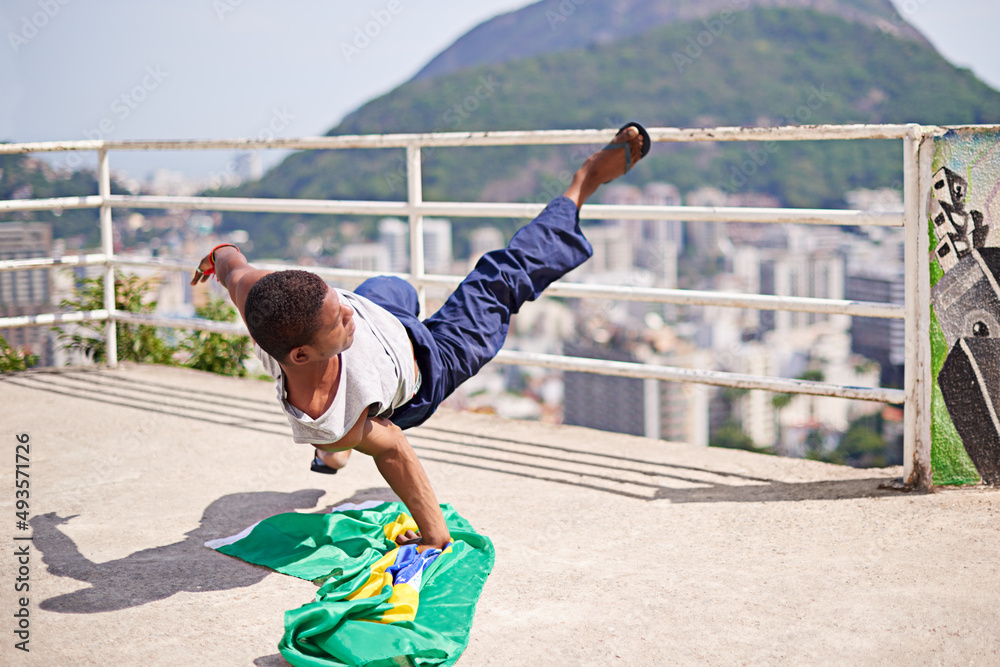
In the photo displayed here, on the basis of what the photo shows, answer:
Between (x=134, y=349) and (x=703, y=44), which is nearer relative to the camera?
(x=134, y=349)

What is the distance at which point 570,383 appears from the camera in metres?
37.7

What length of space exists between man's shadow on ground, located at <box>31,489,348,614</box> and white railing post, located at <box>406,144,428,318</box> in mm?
1472

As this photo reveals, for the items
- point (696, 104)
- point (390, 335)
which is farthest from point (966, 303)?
point (696, 104)

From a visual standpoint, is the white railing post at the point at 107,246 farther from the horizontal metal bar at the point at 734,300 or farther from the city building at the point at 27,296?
the horizontal metal bar at the point at 734,300

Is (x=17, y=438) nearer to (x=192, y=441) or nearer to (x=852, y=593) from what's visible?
(x=192, y=441)

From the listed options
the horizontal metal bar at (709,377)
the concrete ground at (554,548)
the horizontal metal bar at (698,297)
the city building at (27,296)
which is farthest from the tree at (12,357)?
the horizontal metal bar at (709,377)

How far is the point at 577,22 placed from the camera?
9088 centimetres

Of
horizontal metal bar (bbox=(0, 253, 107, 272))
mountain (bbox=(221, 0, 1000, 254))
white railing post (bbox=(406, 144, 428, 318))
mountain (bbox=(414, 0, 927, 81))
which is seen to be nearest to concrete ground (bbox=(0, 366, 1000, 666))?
white railing post (bbox=(406, 144, 428, 318))

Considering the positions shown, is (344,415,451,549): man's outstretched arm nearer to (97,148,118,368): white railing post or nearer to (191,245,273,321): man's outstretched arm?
(191,245,273,321): man's outstretched arm

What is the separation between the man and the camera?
6.20 feet

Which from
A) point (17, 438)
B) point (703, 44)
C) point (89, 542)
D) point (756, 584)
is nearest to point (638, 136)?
point (756, 584)

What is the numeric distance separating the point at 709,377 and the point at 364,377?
151 centimetres

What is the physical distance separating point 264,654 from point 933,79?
209 feet

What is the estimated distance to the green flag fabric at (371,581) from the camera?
1789 millimetres
